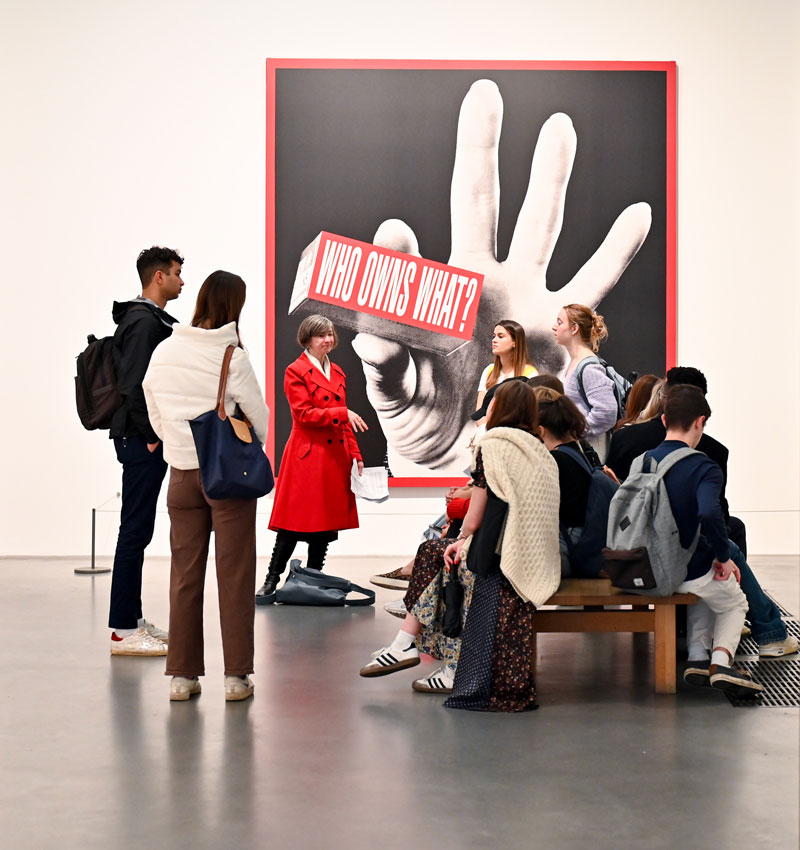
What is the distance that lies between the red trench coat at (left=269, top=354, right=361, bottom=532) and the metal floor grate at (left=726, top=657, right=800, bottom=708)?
2510 mm

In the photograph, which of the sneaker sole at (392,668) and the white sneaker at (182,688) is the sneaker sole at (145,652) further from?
the sneaker sole at (392,668)

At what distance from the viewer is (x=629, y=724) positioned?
4.07m

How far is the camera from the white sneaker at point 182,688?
4.40 metres

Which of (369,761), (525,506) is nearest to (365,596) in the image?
(525,506)

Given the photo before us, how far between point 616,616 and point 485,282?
4030 mm

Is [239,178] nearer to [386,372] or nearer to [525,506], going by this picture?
[386,372]

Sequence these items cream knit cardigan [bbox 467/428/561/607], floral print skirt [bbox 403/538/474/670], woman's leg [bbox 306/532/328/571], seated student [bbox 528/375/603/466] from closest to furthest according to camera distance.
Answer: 1. cream knit cardigan [bbox 467/428/561/607]
2. floral print skirt [bbox 403/538/474/670]
3. seated student [bbox 528/375/603/466]
4. woman's leg [bbox 306/532/328/571]

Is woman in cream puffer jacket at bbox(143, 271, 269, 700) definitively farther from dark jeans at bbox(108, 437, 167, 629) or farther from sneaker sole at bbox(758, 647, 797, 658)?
sneaker sole at bbox(758, 647, 797, 658)

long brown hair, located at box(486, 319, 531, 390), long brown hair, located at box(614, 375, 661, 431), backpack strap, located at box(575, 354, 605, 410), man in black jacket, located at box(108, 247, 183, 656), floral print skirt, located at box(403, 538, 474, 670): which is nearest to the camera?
floral print skirt, located at box(403, 538, 474, 670)

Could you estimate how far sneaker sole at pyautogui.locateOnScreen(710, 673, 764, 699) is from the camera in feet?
14.2

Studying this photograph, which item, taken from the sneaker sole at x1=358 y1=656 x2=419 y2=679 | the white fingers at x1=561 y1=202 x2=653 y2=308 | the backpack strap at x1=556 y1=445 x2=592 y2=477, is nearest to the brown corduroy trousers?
the sneaker sole at x1=358 y1=656 x2=419 y2=679

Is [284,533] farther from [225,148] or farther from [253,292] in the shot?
[225,148]

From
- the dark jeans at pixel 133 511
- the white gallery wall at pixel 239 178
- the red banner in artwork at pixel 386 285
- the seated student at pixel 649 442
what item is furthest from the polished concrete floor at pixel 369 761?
the red banner in artwork at pixel 386 285

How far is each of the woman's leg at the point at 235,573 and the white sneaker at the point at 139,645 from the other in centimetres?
90
